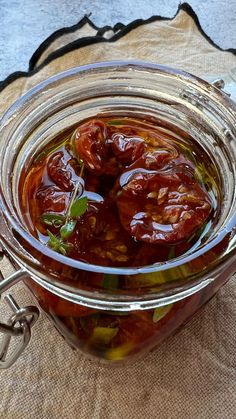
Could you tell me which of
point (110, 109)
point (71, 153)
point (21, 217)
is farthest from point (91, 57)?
point (21, 217)

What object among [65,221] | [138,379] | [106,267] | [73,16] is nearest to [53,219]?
[65,221]

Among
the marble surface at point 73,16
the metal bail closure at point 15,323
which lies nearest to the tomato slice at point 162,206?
the metal bail closure at point 15,323

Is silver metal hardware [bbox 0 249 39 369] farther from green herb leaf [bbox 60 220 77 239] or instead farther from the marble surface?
the marble surface

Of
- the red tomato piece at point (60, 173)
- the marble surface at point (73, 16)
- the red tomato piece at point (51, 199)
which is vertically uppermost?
the marble surface at point (73, 16)

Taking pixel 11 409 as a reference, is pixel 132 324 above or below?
above

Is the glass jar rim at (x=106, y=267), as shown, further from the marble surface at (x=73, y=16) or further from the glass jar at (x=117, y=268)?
the marble surface at (x=73, y=16)

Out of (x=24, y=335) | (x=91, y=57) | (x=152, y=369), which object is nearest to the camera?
(x=24, y=335)

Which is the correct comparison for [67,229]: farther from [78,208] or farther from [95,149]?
[95,149]

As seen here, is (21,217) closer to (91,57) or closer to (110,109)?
(110,109)
